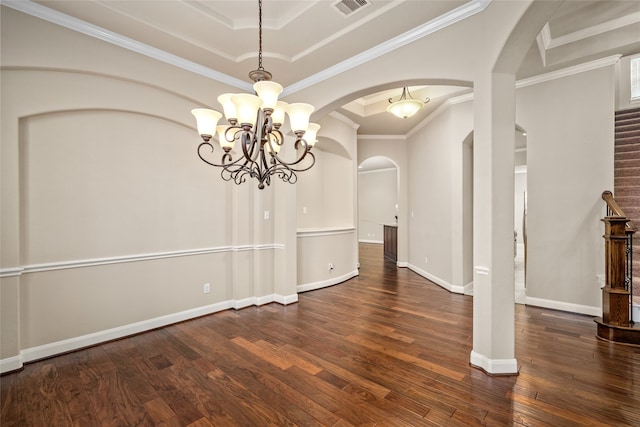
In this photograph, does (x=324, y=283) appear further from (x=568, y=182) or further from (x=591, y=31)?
(x=591, y=31)

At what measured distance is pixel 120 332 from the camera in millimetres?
3047

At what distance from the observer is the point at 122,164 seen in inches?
122

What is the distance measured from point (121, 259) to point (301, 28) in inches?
120

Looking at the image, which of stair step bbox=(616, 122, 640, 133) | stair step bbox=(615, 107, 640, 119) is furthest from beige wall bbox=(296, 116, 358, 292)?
stair step bbox=(615, 107, 640, 119)

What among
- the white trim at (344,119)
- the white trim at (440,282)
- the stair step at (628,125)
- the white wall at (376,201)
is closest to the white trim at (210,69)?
the white trim at (344,119)

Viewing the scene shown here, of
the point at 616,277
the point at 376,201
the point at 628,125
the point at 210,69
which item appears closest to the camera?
the point at 616,277

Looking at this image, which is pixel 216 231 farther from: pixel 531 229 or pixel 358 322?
pixel 531 229

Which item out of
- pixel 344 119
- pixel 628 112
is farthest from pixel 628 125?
pixel 344 119

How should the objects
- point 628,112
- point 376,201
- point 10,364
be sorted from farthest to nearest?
1. point 376,201
2. point 628,112
3. point 10,364

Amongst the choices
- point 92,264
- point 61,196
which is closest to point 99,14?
point 61,196

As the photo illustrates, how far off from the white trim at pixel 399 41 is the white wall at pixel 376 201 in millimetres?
7801

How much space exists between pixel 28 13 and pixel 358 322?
14.2ft

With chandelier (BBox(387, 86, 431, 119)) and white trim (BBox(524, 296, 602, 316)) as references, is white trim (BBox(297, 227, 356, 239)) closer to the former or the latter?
chandelier (BBox(387, 86, 431, 119))

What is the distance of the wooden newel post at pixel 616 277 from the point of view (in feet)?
9.65
